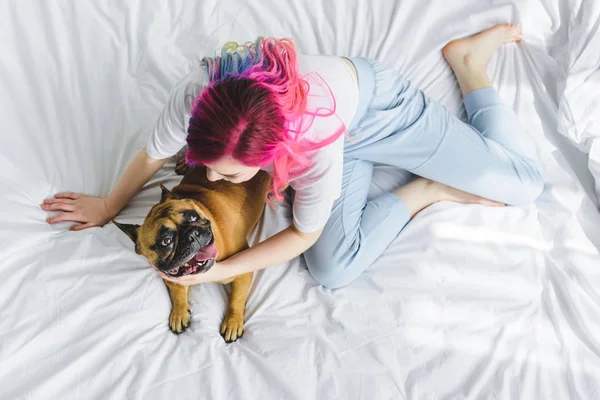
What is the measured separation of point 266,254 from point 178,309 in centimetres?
29

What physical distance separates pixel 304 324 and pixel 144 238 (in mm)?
480

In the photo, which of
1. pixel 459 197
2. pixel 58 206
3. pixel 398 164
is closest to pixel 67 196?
pixel 58 206

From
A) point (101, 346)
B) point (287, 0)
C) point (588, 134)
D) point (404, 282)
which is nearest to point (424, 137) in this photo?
point (404, 282)

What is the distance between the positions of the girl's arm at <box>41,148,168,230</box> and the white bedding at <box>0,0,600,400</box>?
0.04 meters

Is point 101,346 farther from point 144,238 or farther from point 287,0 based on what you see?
point 287,0

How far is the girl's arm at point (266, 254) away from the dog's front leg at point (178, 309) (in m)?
0.07

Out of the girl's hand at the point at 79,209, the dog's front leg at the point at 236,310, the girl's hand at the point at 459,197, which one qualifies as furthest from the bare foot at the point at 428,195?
the girl's hand at the point at 79,209

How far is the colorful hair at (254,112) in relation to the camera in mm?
867

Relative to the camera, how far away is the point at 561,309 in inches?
51.7

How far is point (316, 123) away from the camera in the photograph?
100cm

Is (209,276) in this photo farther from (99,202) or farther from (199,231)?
(99,202)

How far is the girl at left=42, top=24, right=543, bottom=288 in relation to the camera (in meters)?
0.90

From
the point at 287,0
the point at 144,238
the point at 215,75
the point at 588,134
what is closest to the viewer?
the point at 215,75

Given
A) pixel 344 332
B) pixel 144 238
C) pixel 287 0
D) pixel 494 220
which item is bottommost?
pixel 344 332
